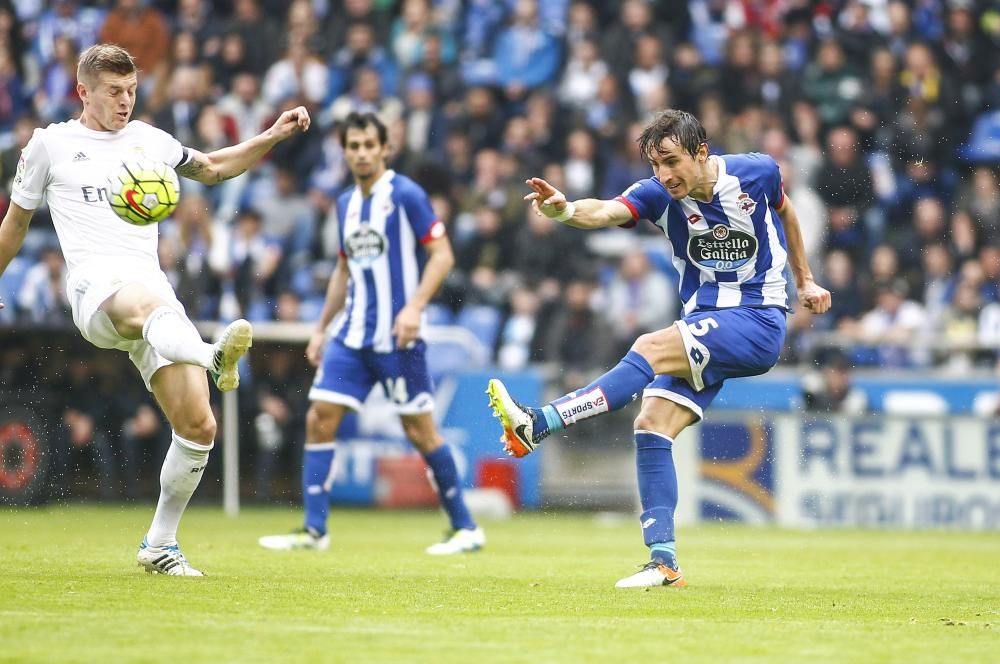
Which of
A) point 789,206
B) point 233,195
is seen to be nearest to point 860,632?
point 789,206

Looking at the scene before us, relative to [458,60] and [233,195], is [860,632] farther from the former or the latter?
[458,60]

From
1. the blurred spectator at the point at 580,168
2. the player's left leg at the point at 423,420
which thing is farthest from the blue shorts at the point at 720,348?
the blurred spectator at the point at 580,168

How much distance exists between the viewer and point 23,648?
5129mm

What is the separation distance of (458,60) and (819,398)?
24.0 feet

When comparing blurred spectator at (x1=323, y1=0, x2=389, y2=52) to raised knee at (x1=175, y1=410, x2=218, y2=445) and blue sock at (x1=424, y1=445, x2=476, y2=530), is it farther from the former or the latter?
raised knee at (x1=175, y1=410, x2=218, y2=445)

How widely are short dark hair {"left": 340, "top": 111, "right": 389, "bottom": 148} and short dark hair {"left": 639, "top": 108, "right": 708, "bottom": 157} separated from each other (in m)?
3.11

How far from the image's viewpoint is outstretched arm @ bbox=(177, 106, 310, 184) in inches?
317

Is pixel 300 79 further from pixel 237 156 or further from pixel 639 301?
pixel 237 156

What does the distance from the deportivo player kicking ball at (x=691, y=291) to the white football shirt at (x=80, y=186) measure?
2.08 metres

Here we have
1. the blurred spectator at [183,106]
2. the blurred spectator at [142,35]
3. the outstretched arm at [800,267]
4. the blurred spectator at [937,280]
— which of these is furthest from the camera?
the blurred spectator at [142,35]

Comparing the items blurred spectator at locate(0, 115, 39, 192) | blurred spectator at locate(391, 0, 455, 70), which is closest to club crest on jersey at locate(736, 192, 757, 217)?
blurred spectator at locate(0, 115, 39, 192)

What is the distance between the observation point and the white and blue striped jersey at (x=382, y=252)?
1062cm

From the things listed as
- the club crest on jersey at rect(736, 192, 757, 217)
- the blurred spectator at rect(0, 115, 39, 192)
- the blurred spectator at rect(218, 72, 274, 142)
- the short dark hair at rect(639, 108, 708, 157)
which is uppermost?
the blurred spectator at rect(218, 72, 274, 142)

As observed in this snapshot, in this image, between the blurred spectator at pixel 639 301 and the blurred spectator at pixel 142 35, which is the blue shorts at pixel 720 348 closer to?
the blurred spectator at pixel 639 301
